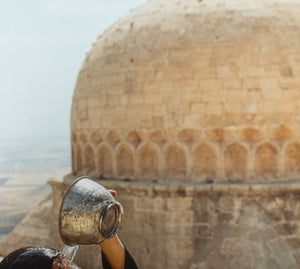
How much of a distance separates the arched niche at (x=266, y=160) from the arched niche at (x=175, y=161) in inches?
28.2

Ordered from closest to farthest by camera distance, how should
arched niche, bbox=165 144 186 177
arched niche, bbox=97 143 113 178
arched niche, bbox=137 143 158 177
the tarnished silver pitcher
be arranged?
1. the tarnished silver pitcher
2. arched niche, bbox=165 144 186 177
3. arched niche, bbox=137 143 158 177
4. arched niche, bbox=97 143 113 178

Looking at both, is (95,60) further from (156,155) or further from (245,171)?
(245,171)

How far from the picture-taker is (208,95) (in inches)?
162

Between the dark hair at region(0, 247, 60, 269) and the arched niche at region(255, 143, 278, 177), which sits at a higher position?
the dark hair at region(0, 247, 60, 269)

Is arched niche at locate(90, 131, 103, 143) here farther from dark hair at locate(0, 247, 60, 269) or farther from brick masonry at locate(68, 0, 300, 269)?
dark hair at locate(0, 247, 60, 269)

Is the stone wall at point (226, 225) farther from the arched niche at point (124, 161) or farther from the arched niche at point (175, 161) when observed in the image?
the arched niche at point (124, 161)

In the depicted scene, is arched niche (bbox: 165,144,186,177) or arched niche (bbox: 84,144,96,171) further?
arched niche (bbox: 84,144,96,171)

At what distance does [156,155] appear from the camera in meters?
4.35

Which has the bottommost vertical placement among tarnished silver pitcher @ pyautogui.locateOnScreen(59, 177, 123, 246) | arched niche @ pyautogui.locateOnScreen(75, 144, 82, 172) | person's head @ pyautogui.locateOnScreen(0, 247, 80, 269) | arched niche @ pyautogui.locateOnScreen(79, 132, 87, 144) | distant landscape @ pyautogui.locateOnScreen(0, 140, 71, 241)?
distant landscape @ pyautogui.locateOnScreen(0, 140, 71, 241)

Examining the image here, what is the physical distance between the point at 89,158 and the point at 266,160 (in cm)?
201

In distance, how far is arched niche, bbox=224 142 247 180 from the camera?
13.6 ft

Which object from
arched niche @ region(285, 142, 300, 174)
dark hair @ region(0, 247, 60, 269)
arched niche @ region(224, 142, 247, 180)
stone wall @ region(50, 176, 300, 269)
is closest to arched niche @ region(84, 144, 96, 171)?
stone wall @ region(50, 176, 300, 269)

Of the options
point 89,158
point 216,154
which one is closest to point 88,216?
point 216,154

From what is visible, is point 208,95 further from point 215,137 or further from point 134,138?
point 134,138
